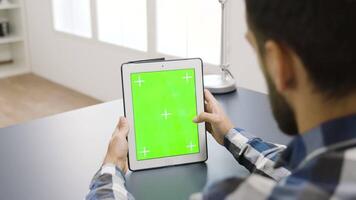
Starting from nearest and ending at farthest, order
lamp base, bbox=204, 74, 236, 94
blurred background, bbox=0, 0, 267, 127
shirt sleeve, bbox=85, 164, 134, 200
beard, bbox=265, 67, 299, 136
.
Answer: beard, bbox=265, 67, 299, 136 < shirt sleeve, bbox=85, 164, 134, 200 < lamp base, bbox=204, 74, 236, 94 < blurred background, bbox=0, 0, 267, 127

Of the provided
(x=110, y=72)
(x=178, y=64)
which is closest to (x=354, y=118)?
(x=178, y=64)

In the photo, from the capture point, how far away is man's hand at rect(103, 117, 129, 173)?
1024 millimetres

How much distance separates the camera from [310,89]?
0.56 m

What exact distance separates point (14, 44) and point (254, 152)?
4.02 meters

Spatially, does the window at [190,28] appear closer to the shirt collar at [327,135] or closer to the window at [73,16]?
the window at [73,16]

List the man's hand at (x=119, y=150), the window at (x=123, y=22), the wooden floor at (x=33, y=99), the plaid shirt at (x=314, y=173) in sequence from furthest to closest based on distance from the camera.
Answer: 1. the wooden floor at (x=33, y=99)
2. the window at (x=123, y=22)
3. the man's hand at (x=119, y=150)
4. the plaid shirt at (x=314, y=173)

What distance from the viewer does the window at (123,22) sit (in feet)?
10.4

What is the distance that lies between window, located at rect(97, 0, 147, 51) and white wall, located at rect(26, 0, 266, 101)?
65mm

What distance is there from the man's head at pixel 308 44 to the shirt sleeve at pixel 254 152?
472 mm

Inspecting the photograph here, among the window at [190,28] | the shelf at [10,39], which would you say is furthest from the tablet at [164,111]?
the shelf at [10,39]

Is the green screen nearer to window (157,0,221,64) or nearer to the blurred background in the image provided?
the blurred background

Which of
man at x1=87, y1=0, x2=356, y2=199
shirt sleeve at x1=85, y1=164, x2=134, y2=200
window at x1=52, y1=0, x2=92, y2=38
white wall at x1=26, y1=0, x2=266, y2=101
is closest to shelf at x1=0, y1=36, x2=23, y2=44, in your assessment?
white wall at x1=26, y1=0, x2=266, y2=101

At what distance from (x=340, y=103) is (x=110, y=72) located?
3.09 m

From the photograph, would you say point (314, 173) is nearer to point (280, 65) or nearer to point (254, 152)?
point (280, 65)
